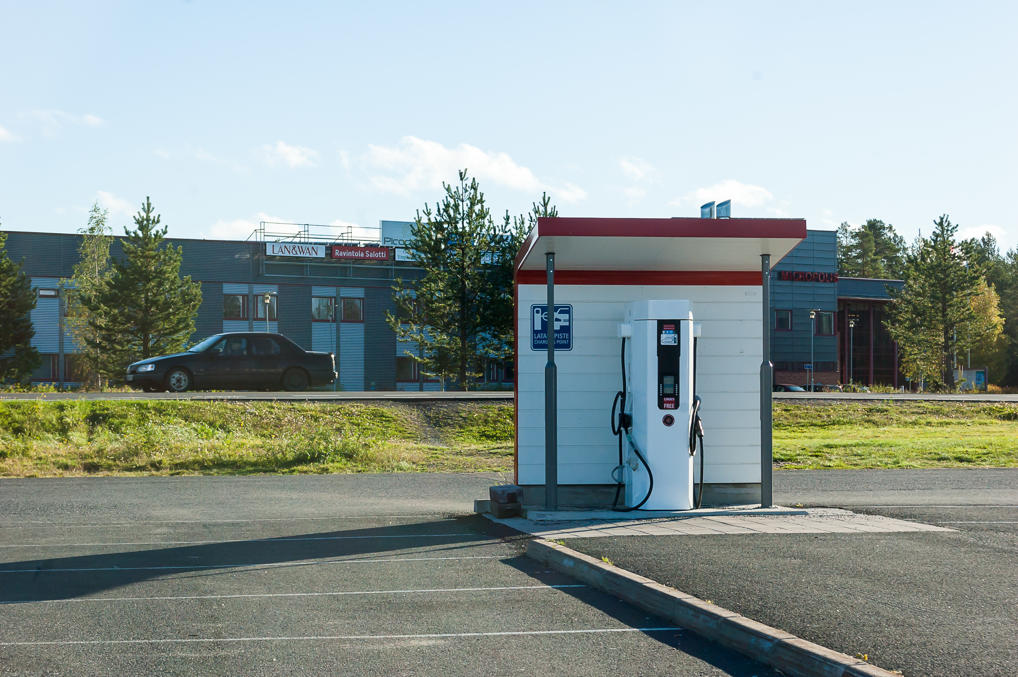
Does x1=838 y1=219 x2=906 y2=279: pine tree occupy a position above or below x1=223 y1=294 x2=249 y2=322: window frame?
above

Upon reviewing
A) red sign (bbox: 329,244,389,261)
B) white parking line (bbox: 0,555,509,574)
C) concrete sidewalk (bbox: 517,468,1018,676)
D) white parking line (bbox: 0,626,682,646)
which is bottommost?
white parking line (bbox: 0,555,509,574)

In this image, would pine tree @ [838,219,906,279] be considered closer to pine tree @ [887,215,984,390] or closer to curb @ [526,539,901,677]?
pine tree @ [887,215,984,390]

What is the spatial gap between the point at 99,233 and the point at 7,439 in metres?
38.3

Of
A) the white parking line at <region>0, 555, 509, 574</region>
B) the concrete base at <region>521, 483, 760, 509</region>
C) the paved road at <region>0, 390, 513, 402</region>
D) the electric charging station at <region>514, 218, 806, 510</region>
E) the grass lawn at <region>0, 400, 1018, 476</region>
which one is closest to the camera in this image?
the white parking line at <region>0, 555, 509, 574</region>

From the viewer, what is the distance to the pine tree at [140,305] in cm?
4700

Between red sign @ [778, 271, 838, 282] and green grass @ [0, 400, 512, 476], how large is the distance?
58162 mm

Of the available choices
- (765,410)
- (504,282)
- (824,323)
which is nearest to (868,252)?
(824,323)

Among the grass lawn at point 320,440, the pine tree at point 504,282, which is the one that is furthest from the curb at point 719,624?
the pine tree at point 504,282

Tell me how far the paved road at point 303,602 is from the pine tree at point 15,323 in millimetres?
43519

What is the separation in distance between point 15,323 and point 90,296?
20.3ft

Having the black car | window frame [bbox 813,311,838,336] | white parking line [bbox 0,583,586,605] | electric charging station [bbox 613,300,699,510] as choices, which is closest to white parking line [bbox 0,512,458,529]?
electric charging station [bbox 613,300,699,510]

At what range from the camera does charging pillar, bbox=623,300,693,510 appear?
10547mm

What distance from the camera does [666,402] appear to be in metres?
10.5

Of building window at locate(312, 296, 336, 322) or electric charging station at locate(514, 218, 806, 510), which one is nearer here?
electric charging station at locate(514, 218, 806, 510)
